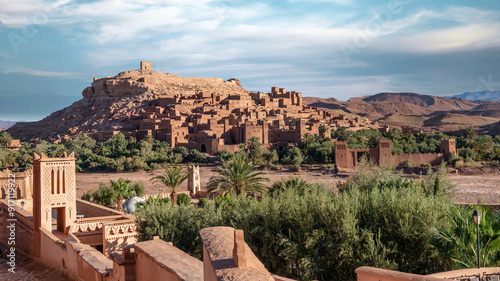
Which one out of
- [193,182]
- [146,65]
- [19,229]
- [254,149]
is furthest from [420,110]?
[19,229]

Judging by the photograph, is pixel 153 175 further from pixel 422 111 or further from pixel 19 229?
pixel 422 111

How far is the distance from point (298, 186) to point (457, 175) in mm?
16458

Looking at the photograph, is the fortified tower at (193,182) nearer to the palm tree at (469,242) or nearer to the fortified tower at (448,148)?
the palm tree at (469,242)

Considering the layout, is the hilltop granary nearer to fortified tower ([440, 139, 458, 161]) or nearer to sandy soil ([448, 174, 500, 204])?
fortified tower ([440, 139, 458, 161])

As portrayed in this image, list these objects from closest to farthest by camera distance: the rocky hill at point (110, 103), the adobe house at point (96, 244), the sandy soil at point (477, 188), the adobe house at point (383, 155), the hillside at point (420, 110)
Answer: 1. the adobe house at point (96, 244)
2. the sandy soil at point (477, 188)
3. the adobe house at point (383, 155)
4. the rocky hill at point (110, 103)
5. the hillside at point (420, 110)

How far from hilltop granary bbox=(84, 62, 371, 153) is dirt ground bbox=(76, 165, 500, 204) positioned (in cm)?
750

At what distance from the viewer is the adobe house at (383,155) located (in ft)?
99.2

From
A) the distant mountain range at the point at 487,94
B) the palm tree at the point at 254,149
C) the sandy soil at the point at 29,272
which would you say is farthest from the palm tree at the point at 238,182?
the distant mountain range at the point at 487,94

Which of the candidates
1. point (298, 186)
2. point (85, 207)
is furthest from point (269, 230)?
point (85, 207)

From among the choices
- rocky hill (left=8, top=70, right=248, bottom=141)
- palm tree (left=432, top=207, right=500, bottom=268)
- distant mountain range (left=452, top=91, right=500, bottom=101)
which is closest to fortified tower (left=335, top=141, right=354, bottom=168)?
palm tree (left=432, top=207, right=500, bottom=268)

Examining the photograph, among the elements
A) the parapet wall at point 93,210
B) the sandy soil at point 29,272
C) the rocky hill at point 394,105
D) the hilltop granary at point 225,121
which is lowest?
the sandy soil at point 29,272

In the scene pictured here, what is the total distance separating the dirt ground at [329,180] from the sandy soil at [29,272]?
963 cm

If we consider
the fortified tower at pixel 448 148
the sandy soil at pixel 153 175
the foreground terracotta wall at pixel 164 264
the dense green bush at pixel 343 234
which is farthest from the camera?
the fortified tower at pixel 448 148

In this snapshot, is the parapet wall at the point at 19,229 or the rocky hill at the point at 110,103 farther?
the rocky hill at the point at 110,103
